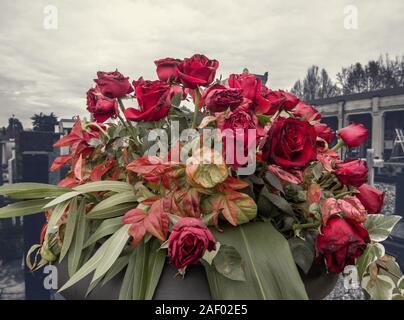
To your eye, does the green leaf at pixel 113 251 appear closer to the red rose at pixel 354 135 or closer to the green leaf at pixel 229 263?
the green leaf at pixel 229 263

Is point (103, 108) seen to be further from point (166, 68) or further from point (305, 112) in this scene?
point (305, 112)

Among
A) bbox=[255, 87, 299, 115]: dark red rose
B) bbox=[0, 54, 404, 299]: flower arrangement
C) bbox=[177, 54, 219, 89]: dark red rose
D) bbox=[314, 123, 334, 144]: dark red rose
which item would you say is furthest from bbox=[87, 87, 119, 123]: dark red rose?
bbox=[314, 123, 334, 144]: dark red rose

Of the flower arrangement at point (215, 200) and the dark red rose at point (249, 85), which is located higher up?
the dark red rose at point (249, 85)

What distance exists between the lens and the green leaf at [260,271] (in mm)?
390

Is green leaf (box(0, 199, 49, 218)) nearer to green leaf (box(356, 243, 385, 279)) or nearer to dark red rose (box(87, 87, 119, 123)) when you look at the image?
dark red rose (box(87, 87, 119, 123))

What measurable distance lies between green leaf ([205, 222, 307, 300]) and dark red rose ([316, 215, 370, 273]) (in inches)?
1.9

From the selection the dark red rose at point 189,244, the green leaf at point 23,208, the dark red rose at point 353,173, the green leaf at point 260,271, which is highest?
the dark red rose at point 353,173

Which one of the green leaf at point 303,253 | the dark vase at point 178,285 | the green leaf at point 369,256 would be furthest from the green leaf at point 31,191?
the green leaf at point 369,256

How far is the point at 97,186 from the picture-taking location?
507 mm

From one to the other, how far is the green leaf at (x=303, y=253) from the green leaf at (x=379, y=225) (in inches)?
4.7

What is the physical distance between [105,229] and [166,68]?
28 cm

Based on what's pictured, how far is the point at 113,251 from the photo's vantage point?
0.42 meters
